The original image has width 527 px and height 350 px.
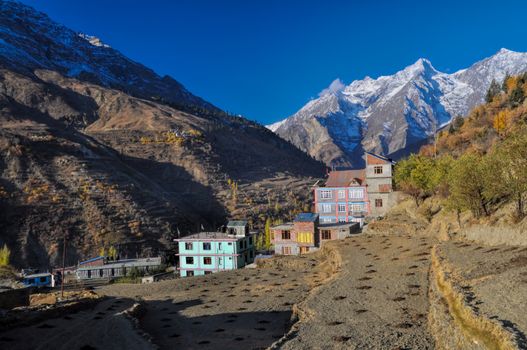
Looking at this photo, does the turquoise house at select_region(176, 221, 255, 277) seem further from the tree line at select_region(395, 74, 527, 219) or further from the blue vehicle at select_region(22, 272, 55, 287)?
the tree line at select_region(395, 74, 527, 219)

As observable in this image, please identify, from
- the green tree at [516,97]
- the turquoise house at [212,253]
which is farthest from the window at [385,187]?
the green tree at [516,97]

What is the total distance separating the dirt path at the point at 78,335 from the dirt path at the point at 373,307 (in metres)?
12.2

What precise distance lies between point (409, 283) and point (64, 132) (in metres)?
199

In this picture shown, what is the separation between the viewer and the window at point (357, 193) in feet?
268

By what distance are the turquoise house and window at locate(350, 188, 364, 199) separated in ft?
72.7

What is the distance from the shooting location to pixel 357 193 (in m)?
82.1

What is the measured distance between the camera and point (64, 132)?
197 meters

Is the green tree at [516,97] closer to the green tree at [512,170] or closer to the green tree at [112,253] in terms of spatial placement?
the green tree at [512,170]

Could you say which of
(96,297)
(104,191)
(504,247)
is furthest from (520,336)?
(104,191)

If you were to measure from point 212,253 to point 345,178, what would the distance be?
2972 centimetres

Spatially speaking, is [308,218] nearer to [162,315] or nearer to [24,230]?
[162,315]

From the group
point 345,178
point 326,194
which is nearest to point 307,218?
point 326,194

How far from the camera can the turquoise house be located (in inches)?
3135

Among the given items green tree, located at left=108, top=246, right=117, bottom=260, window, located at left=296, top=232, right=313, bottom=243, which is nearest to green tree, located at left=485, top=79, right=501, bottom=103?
window, located at left=296, top=232, right=313, bottom=243
